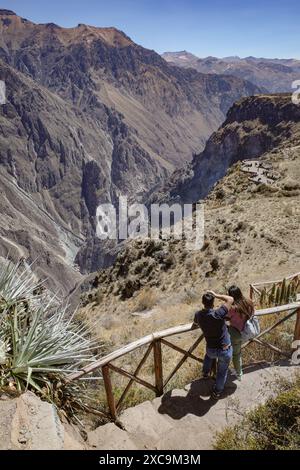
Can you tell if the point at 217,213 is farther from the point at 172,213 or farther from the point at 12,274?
the point at 172,213

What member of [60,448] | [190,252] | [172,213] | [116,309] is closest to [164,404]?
[60,448]

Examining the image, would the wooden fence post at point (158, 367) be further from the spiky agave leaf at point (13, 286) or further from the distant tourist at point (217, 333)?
the spiky agave leaf at point (13, 286)

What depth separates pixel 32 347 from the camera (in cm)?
471

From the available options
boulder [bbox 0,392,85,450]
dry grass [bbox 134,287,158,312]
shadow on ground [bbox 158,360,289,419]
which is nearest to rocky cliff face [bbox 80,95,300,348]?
dry grass [bbox 134,287,158,312]

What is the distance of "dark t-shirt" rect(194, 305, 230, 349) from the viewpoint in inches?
212

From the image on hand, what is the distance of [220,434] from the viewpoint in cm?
456

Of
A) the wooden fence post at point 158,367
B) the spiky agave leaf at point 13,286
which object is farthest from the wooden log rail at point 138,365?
the spiky agave leaf at point 13,286

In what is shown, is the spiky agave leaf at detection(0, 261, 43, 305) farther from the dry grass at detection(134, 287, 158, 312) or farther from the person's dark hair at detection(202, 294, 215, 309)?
the dry grass at detection(134, 287, 158, 312)

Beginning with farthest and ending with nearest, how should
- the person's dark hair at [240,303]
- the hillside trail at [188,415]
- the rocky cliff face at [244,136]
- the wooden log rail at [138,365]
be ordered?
the rocky cliff face at [244,136] < the person's dark hair at [240,303] < the wooden log rail at [138,365] < the hillside trail at [188,415]

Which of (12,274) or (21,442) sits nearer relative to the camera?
(21,442)

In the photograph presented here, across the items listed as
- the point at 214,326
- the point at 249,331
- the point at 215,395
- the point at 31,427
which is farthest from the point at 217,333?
the point at 31,427

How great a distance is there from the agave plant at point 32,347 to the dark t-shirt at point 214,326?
4.85ft

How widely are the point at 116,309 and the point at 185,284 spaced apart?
3275mm

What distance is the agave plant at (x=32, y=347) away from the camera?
4.57 metres
